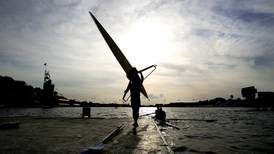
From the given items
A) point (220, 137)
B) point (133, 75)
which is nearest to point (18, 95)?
point (133, 75)

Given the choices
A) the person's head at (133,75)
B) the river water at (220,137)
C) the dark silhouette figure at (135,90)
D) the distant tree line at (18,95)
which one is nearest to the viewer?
the river water at (220,137)

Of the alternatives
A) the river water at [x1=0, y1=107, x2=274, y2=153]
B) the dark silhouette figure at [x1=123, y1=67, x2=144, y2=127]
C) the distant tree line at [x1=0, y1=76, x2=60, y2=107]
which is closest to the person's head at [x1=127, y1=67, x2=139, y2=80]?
the dark silhouette figure at [x1=123, y1=67, x2=144, y2=127]

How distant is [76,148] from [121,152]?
4.42 ft

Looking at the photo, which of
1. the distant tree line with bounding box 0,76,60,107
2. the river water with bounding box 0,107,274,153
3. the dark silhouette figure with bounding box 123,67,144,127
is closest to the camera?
the river water with bounding box 0,107,274,153

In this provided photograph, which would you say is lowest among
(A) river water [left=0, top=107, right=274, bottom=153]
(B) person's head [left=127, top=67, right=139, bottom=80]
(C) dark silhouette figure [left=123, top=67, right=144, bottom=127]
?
(A) river water [left=0, top=107, right=274, bottom=153]

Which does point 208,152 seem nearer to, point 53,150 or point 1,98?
point 53,150

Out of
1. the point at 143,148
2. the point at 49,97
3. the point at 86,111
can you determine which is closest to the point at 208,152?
the point at 143,148

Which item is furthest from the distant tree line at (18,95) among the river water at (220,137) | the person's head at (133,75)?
the person's head at (133,75)

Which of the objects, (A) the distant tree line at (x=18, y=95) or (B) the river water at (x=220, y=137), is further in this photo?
(A) the distant tree line at (x=18, y=95)

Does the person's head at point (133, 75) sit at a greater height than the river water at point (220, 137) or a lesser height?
greater

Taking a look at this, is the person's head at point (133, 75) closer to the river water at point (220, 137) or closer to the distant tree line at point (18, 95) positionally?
the river water at point (220, 137)

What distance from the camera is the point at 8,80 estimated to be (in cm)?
15925

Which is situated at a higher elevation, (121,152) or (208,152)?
(121,152)

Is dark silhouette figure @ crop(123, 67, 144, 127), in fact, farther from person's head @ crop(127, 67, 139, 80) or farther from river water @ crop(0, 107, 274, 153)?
river water @ crop(0, 107, 274, 153)
